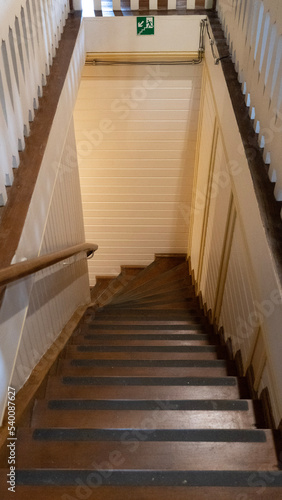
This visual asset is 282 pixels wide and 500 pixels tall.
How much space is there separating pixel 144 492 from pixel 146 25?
393cm

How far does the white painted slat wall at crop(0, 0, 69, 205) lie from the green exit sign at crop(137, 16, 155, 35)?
124 centimetres

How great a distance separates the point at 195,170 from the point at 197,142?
358mm

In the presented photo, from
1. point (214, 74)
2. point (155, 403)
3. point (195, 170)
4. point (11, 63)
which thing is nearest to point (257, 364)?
point (155, 403)

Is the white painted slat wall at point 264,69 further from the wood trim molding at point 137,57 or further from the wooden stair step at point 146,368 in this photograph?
the wood trim molding at point 137,57

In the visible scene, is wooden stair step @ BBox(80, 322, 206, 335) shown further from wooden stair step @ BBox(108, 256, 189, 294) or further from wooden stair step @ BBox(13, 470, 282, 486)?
wooden stair step @ BBox(108, 256, 189, 294)

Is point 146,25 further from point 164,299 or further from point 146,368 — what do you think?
point 146,368

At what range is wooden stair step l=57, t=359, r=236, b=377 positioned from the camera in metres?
2.50

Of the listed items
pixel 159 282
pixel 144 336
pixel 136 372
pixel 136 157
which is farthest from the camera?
pixel 159 282

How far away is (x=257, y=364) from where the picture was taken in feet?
7.25

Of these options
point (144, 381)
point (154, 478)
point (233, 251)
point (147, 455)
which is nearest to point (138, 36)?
point (233, 251)

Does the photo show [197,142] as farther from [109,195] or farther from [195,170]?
[109,195]

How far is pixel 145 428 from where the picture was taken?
5.97 feet

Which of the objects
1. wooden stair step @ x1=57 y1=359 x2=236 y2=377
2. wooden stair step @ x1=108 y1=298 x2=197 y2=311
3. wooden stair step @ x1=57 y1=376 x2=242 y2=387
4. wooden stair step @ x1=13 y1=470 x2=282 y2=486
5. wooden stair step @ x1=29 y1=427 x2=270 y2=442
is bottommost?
wooden stair step @ x1=108 y1=298 x2=197 y2=311

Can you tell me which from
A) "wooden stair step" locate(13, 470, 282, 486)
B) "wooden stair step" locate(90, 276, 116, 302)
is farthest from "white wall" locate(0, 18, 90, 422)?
"wooden stair step" locate(90, 276, 116, 302)
